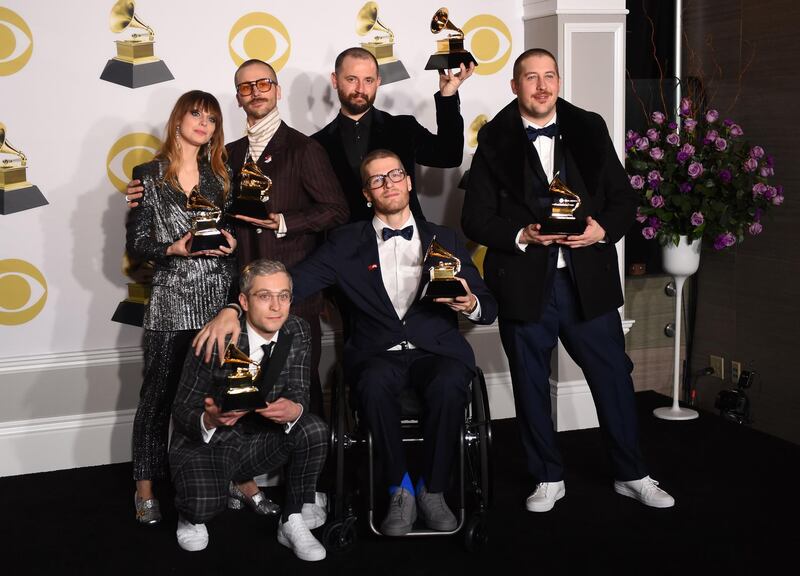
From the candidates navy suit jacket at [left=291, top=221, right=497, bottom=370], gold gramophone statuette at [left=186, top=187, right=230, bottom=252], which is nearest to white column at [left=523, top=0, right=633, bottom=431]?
navy suit jacket at [left=291, top=221, right=497, bottom=370]

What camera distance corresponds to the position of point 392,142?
395 cm

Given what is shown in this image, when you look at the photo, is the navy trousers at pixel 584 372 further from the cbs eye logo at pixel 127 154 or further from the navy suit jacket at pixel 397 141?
the cbs eye logo at pixel 127 154

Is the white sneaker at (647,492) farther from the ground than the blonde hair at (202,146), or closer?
closer

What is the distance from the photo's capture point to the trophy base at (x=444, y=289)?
11.0 feet

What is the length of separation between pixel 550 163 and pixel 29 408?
2.55 metres

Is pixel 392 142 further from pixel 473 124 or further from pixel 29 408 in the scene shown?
pixel 29 408

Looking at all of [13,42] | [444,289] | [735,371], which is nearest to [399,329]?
[444,289]

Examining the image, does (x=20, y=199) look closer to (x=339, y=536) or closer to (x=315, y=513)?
(x=315, y=513)

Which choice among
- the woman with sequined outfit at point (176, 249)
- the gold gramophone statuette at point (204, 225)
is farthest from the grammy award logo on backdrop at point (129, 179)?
the gold gramophone statuette at point (204, 225)

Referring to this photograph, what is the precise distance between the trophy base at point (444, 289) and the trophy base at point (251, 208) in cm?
70

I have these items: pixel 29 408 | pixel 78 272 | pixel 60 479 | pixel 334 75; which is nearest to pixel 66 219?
pixel 78 272

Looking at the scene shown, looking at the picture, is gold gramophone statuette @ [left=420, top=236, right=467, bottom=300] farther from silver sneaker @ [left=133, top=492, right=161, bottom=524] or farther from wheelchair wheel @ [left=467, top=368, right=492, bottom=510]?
silver sneaker @ [left=133, top=492, right=161, bottom=524]

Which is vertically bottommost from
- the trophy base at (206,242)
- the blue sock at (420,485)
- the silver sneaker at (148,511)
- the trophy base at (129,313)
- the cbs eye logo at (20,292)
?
the silver sneaker at (148,511)

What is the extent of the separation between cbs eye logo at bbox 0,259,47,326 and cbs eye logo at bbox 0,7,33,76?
0.84 meters
